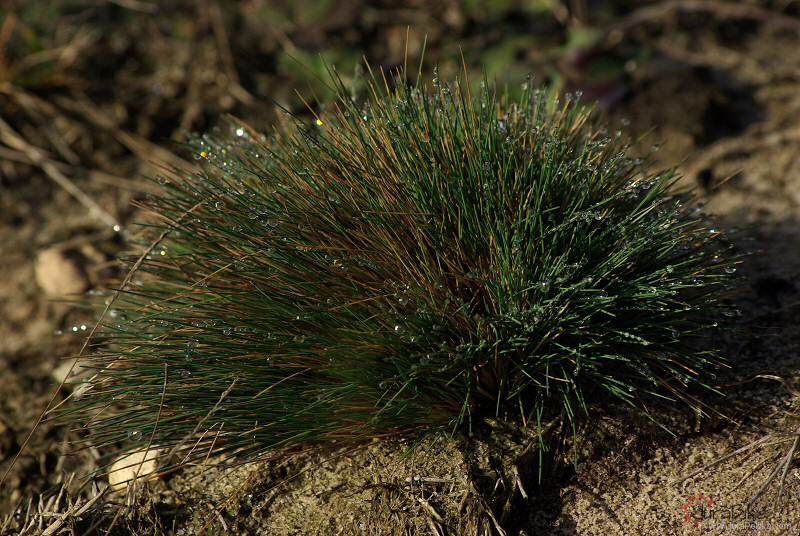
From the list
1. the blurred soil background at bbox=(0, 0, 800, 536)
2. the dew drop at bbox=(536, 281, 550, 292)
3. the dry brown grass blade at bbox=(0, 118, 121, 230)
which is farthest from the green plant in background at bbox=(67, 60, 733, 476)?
the dry brown grass blade at bbox=(0, 118, 121, 230)

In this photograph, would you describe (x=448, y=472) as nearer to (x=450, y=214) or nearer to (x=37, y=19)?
(x=450, y=214)

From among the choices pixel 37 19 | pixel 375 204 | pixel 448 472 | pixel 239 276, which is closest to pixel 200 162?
pixel 239 276

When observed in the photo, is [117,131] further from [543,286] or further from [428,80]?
[543,286]

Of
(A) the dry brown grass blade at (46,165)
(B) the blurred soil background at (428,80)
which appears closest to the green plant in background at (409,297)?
(B) the blurred soil background at (428,80)

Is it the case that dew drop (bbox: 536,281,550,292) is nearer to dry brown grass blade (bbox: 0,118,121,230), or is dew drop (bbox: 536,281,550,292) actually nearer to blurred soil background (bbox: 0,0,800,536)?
blurred soil background (bbox: 0,0,800,536)

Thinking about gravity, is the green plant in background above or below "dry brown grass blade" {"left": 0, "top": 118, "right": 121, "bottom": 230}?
below

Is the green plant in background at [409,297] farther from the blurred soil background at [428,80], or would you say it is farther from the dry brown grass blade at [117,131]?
the dry brown grass blade at [117,131]
